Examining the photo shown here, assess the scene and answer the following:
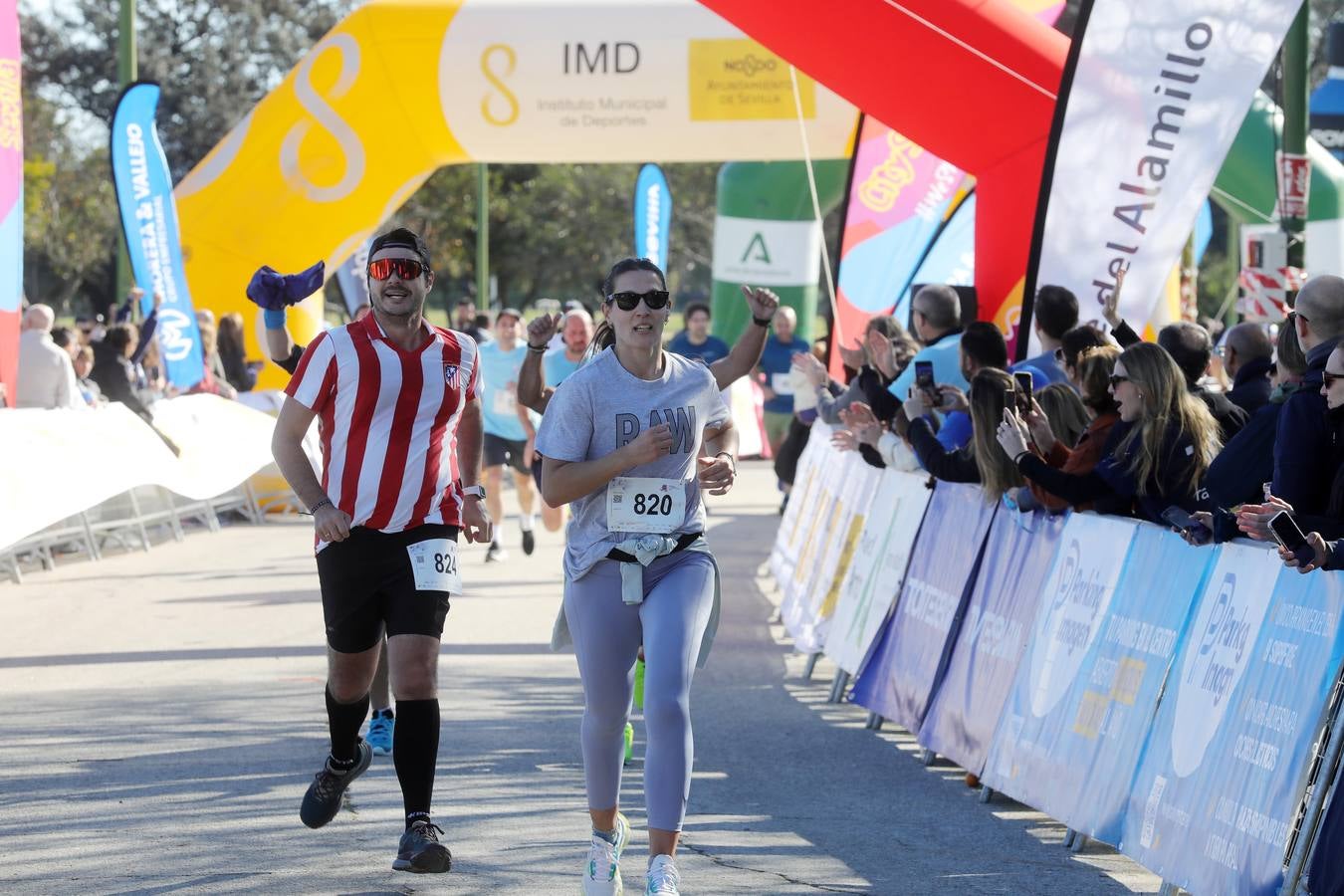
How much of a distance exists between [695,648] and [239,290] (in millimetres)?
15036

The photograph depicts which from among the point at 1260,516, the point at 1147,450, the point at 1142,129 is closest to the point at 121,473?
the point at 1142,129

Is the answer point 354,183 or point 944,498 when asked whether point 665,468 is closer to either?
point 944,498

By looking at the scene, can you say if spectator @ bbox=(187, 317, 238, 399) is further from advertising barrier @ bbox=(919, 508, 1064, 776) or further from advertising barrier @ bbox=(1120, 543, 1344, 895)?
advertising barrier @ bbox=(1120, 543, 1344, 895)

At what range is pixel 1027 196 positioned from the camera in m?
11.0

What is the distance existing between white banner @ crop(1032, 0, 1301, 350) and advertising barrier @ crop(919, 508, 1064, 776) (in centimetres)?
240

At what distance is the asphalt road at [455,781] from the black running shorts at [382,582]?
73cm

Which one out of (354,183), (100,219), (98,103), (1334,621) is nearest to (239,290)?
(354,183)

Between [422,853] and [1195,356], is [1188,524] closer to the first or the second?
[1195,356]

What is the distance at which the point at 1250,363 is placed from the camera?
842cm

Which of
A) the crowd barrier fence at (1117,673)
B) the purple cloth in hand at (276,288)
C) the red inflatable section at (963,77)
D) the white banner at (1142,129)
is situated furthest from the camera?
the red inflatable section at (963,77)

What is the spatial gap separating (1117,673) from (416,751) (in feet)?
7.22

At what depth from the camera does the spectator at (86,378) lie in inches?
713

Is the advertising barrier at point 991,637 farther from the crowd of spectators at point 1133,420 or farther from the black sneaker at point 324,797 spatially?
the black sneaker at point 324,797

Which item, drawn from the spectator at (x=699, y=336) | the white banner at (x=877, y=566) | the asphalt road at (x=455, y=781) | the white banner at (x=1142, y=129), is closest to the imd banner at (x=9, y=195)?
the asphalt road at (x=455, y=781)
